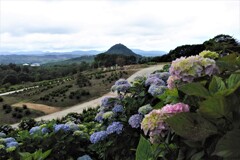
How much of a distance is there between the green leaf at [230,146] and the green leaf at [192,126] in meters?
0.10

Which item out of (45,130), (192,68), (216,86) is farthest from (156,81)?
(216,86)

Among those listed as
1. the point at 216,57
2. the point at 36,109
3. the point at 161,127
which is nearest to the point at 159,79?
the point at 216,57

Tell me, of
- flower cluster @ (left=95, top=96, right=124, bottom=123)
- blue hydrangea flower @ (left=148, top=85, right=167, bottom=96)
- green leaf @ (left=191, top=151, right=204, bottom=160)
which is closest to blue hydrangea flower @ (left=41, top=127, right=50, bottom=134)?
flower cluster @ (left=95, top=96, right=124, bottom=123)

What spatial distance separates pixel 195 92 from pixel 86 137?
130 inches

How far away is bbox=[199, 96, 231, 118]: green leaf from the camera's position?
4.08ft

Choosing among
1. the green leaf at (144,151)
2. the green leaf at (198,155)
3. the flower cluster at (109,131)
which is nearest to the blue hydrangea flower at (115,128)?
the flower cluster at (109,131)

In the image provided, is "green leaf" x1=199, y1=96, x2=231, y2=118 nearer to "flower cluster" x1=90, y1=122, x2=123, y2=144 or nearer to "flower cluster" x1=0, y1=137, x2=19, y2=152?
"flower cluster" x1=90, y1=122, x2=123, y2=144

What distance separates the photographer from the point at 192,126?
1.32m

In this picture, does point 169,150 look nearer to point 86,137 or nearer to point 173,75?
point 173,75

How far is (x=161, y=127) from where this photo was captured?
1.61 meters

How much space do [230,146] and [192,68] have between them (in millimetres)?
544

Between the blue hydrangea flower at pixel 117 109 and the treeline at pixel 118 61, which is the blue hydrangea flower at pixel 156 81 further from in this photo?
the treeline at pixel 118 61

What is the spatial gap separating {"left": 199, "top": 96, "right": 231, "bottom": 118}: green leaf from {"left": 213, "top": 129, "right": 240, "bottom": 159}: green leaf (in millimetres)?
92

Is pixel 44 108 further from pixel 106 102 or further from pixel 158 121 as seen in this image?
pixel 158 121
